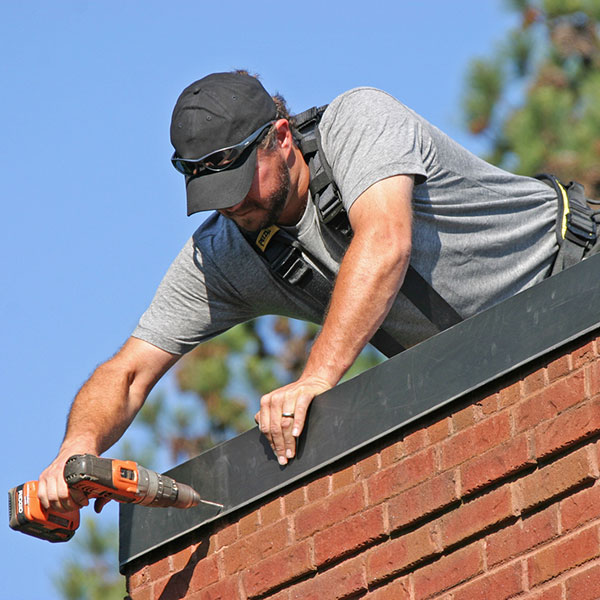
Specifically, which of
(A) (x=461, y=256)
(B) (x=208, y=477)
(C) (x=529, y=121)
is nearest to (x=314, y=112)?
(A) (x=461, y=256)

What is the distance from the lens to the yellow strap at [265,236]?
4.48 m

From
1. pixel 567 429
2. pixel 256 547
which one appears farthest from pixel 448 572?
pixel 256 547

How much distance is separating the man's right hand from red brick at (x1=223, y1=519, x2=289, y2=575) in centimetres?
53

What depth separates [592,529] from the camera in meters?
3.04

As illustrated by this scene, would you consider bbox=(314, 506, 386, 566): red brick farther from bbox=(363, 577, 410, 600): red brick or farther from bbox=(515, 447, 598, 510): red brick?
bbox=(515, 447, 598, 510): red brick

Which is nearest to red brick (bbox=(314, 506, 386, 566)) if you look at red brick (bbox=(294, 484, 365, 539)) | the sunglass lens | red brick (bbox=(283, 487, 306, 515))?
red brick (bbox=(294, 484, 365, 539))

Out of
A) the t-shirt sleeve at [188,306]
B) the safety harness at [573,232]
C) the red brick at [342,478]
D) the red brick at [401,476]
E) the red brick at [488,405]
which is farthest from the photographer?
the t-shirt sleeve at [188,306]

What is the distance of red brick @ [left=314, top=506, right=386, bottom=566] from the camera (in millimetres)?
3586

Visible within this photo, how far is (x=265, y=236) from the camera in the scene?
4520 millimetres

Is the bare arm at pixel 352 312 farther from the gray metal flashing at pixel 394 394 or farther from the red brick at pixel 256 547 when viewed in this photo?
the red brick at pixel 256 547

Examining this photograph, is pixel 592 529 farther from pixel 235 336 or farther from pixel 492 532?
pixel 235 336

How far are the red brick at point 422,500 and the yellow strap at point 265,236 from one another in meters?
1.32

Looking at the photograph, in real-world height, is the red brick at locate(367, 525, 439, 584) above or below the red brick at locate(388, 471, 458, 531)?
below

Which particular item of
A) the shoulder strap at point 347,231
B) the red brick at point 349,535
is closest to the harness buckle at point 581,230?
the shoulder strap at point 347,231
